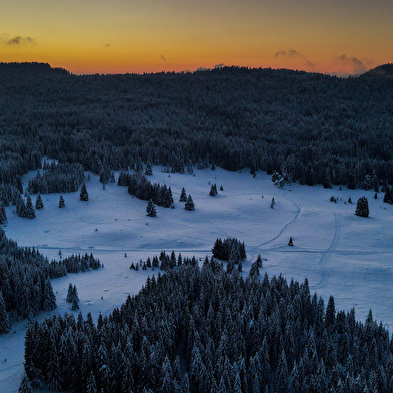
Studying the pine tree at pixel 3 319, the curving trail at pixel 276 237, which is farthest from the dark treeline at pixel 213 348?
the curving trail at pixel 276 237

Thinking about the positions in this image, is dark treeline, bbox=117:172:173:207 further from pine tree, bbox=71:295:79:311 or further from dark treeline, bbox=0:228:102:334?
pine tree, bbox=71:295:79:311

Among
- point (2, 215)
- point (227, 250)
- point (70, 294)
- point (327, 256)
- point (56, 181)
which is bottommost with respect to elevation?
point (327, 256)

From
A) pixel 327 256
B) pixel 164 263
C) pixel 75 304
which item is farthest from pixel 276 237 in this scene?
pixel 75 304

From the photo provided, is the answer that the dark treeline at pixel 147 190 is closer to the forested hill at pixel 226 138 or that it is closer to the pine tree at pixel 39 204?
the forested hill at pixel 226 138

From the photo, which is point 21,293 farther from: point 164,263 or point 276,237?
point 276,237

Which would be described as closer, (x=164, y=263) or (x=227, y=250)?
(x=164, y=263)

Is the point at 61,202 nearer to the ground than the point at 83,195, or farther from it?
nearer to the ground

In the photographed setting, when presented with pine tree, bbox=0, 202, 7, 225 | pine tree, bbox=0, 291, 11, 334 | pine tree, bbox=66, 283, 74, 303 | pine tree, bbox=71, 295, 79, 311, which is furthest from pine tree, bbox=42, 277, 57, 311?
pine tree, bbox=0, 202, 7, 225

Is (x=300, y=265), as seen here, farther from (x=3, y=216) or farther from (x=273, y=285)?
(x=3, y=216)
